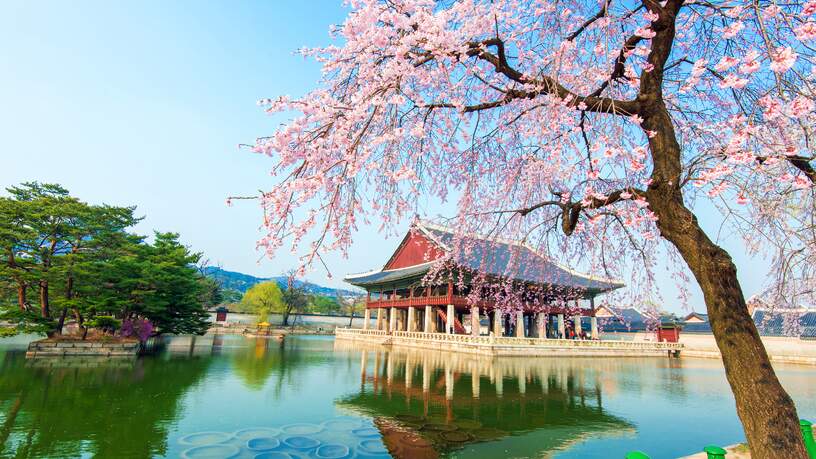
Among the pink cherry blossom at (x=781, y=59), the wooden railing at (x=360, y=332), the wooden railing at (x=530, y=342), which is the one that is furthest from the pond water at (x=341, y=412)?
the wooden railing at (x=360, y=332)

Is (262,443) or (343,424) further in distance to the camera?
(343,424)

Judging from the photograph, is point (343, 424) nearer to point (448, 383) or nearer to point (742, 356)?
point (448, 383)

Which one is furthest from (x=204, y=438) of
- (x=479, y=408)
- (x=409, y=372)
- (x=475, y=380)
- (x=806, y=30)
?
(x=409, y=372)

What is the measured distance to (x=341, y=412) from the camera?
8.99m

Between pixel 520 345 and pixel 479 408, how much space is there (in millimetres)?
15056

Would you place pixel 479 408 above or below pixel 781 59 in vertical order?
below

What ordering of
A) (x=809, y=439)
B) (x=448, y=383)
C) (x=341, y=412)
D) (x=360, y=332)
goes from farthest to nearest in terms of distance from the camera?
(x=360, y=332) → (x=448, y=383) → (x=341, y=412) → (x=809, y=439)

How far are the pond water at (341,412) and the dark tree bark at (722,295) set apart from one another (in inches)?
172

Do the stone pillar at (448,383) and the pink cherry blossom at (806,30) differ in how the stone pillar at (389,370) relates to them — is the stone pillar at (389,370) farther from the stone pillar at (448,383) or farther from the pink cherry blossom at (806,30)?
the pink cherry blossom at (806,30)

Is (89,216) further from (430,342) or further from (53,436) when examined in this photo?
(430,342)

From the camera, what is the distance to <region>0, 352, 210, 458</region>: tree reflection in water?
637 centimetres

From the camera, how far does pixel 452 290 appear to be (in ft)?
90.6

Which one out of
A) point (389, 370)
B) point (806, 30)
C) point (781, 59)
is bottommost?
point (389, 370)

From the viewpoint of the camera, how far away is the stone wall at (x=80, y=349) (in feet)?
53.8
